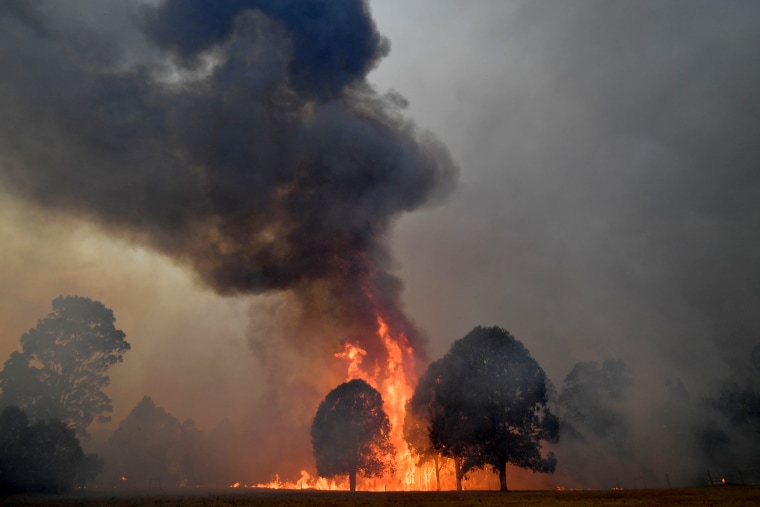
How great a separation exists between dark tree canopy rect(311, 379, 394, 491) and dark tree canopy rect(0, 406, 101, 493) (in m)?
30.2

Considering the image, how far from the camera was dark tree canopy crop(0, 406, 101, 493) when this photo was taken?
50.2 meters

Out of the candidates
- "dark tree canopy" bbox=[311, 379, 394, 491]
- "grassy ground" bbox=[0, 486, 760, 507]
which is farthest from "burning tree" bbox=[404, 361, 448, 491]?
"grassy ground" bbox=[0, 486, 760, 507]

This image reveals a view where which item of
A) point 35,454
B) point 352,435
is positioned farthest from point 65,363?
point 352,435

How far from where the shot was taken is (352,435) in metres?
69.6

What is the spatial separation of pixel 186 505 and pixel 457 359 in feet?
115

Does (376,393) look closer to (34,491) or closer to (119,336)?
(119,336)

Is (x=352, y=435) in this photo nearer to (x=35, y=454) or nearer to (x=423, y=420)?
(x=423, y=420)

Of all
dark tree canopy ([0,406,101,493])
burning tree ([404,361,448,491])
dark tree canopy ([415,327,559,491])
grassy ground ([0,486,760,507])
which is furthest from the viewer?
burning tree ([404,361,448,491])

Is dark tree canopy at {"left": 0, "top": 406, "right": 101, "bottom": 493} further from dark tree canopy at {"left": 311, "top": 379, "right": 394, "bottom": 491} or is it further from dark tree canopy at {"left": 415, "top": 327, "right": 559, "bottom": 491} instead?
dark tree canopy at {"left": 415, "top": 327, "right": 559, "bottom": 491}

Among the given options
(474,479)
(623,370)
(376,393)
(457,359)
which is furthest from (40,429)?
(623,370)

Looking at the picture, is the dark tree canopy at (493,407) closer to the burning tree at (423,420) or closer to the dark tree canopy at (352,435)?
the burning tree at (423,420)

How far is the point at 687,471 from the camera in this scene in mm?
71000

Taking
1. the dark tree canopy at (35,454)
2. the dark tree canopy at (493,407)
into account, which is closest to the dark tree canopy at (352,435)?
the dark tree canopy at (493,407)

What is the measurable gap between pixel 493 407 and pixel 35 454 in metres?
49.0
